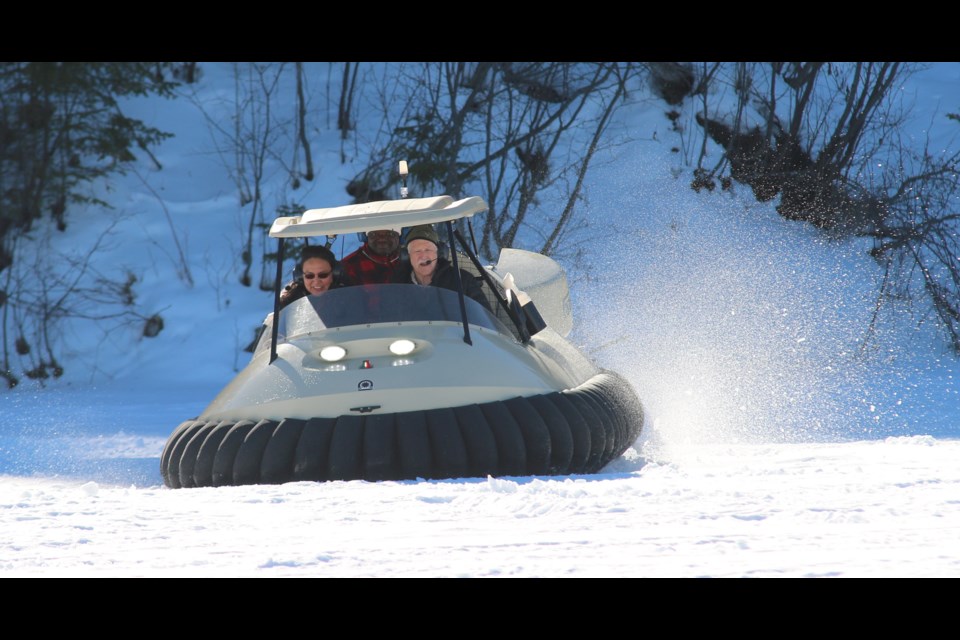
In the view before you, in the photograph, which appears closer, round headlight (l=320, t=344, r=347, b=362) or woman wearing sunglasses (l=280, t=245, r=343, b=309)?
round headlight (l=320, t=344, r=347, b=362)

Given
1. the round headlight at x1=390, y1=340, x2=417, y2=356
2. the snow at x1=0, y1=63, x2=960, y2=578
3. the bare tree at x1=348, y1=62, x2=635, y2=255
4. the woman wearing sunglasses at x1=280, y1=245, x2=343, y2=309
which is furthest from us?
the bare tree at x1=348, y1=62, x2=635, y2=255

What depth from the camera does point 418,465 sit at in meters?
3.82

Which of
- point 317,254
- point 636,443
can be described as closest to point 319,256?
point 317,254

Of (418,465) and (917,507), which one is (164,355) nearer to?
(418,465)

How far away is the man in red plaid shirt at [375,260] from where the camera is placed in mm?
5008

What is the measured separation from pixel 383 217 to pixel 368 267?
0.62 m

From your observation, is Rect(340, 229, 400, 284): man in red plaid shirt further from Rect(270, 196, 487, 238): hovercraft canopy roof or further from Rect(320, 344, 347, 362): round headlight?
Rect(320, 344, 347, 362): round headlight

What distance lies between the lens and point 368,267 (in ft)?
16.5

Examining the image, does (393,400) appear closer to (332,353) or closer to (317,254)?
(332,353)

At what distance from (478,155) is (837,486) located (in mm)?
9559

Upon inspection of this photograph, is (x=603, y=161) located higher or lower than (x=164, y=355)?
higher

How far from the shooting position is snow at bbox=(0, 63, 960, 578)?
247cm

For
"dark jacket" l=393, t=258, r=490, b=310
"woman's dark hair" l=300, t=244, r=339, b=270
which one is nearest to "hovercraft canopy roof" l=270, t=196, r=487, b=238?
"woman's dark hair" l=300, t=244, r=339, b=270

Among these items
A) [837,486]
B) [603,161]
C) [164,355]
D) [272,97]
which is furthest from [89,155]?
[837,486]
